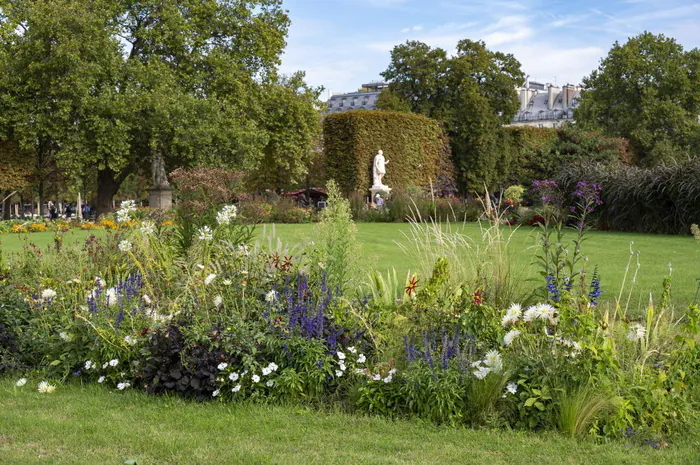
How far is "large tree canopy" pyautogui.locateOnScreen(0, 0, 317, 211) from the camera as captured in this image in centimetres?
2030

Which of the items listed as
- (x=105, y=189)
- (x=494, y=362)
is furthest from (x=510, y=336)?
(x=105, y=189)

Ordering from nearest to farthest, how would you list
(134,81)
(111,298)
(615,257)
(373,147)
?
(111,298)
(615,257)
(134,81)
(373,147)

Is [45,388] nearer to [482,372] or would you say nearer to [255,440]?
[255,440]

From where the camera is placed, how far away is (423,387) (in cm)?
355

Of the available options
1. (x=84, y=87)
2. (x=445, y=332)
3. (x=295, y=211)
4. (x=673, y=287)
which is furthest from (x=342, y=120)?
(x=445, y=332)

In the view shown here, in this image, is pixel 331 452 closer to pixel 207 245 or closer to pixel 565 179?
pixel 207 245

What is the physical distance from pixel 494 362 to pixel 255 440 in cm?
130

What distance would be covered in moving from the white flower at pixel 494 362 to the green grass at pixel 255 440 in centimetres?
34

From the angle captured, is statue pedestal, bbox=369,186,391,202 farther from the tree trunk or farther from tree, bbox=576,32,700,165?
tree, bbox=576,32,700,165

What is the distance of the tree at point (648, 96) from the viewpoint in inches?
1357

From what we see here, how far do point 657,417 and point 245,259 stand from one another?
293cm

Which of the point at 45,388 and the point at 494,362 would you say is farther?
the point at 45,388

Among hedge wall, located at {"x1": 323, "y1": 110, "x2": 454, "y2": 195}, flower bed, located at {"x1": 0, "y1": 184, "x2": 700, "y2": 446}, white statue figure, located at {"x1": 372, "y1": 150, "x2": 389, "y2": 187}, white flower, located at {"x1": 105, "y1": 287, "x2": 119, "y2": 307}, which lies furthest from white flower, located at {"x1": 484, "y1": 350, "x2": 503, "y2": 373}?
hedge wall, located at {"x1": 323, "y1": 110, "x2": 454, "y2": 195}

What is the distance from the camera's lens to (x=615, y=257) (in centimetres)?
959
